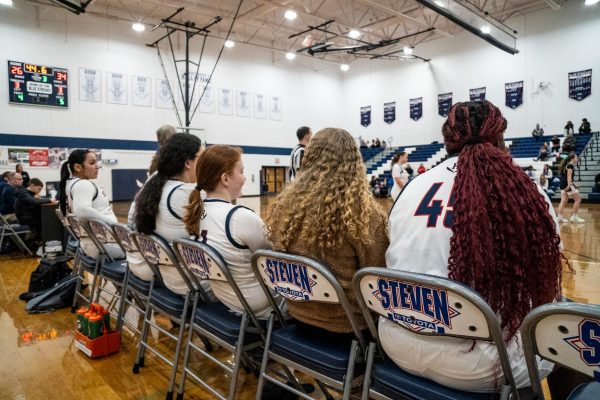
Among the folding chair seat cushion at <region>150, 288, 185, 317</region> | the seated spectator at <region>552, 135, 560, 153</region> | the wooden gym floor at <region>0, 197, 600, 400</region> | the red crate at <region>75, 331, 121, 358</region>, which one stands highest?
the seated spectator at <region>552, 135, 560, 153</region>

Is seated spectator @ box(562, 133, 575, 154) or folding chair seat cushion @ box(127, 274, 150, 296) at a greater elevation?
seated spectator @ box(562, 133, 575, 154)

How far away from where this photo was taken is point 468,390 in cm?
119

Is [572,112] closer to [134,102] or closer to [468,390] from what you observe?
[134,102]

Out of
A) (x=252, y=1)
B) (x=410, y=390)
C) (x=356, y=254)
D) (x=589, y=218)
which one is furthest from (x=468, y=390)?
(x=252, y=1)

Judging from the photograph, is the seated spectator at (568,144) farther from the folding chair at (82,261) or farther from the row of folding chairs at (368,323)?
the row of folding chairs at (368,323)

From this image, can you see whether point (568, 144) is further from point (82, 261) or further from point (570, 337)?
point (570, 337)

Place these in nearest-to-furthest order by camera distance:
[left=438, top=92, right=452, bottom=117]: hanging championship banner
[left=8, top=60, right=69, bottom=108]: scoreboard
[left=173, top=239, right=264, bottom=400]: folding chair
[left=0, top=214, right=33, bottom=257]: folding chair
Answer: [left=173, top=239, right=264, bottom=400]: folding chair
[left=0, top=214, right=33, bottom=257]: folding chair
[left=8, top=60, right=69, bottom=108]: scoreboard
[left=438, top=92, right=452, bottom=117]: hanging championship banner

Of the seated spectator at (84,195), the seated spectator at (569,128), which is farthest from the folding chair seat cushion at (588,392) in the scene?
the seated spectator at (569,128)

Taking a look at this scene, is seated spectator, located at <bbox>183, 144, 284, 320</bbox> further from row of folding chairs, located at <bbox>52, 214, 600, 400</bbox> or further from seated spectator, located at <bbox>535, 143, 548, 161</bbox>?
seated spectator, located at <bbox>535, 143, 548, 161</bbox>

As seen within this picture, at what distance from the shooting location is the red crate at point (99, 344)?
2.71 m

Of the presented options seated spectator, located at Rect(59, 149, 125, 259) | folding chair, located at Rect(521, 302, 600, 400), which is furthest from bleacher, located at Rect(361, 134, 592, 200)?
folding chair, located at Rect(521, 302, 600, 400)

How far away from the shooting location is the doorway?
20.2m

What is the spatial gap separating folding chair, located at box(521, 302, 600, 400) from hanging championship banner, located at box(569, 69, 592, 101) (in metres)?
17.9

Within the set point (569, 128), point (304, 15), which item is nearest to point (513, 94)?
point (569, 128)
